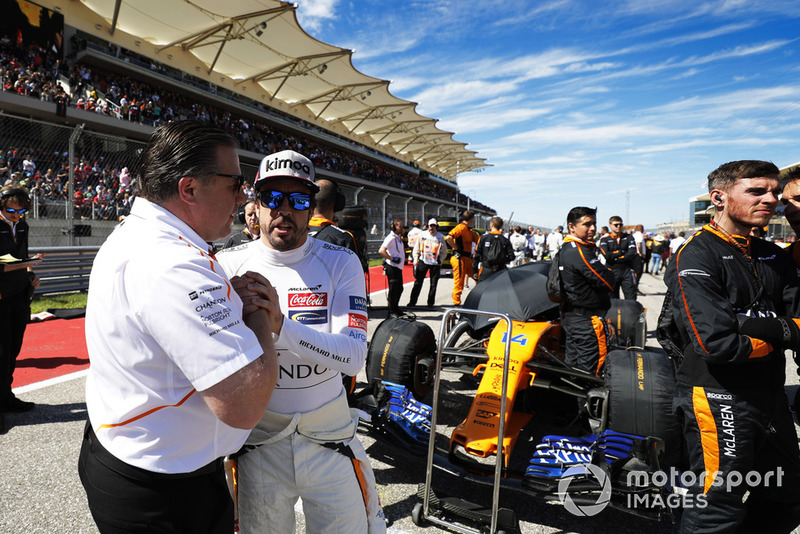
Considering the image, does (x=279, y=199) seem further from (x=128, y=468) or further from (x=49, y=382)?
(x=49, y=382)

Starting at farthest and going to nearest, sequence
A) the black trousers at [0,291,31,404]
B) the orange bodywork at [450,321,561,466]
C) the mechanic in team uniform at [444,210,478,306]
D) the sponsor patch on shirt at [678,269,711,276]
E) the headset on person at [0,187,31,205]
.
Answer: the mechanic in team uniform at [444,210,478,306]
the headset on person at [0,187,31,205]
the black trousers at [0,291,31,404]
the orange bodywork at [450,321,561,466]
the sponsor patch on shirt at [678,269,711,276]

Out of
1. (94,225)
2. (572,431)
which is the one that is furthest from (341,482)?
(94,225)

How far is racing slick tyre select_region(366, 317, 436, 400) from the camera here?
3988 mm

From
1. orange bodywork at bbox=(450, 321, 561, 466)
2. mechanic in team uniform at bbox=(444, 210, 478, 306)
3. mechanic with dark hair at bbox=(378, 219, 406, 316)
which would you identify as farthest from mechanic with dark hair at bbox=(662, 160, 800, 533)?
mechanic in team uniform at bbox=(444, 210, 478, 306)

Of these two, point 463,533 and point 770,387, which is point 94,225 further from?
point 770,387

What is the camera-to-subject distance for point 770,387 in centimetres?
206

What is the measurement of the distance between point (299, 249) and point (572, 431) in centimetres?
324

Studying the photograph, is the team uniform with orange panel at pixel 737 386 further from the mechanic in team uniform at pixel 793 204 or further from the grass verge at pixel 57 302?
the grass verge at pixel 57 302

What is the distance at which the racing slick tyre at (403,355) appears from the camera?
3.99 metres

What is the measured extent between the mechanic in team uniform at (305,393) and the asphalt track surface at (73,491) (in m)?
1.01

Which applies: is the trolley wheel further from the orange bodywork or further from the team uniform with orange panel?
the team uniform with orange panel

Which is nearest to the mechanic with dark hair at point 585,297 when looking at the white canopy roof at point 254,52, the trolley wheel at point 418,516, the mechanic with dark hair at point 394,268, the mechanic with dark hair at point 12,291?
the trolley wheel at point 418,516

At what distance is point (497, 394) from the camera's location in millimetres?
3209

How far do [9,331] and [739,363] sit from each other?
5.09 metres
